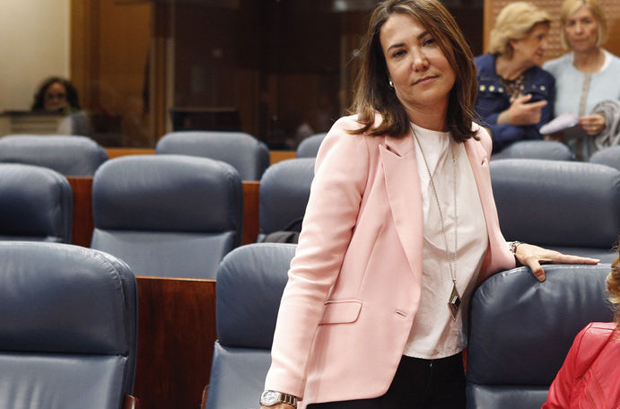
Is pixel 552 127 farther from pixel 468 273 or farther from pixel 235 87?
pixel 235 87

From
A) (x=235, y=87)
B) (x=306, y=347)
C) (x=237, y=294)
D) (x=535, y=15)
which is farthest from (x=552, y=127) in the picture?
(x=235, y=87)

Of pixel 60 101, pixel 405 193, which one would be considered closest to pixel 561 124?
pixel 405 193

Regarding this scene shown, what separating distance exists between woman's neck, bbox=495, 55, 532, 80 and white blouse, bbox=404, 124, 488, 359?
193 cm

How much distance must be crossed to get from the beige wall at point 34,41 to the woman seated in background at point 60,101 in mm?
613

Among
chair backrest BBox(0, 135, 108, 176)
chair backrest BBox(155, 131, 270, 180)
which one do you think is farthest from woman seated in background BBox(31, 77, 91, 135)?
chair backrest BBox(155, 131, 270, 180)

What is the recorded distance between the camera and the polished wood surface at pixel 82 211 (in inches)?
114

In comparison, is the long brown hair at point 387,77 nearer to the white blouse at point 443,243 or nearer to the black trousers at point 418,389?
the white blouse at point 443,243

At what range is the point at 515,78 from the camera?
9.93ft

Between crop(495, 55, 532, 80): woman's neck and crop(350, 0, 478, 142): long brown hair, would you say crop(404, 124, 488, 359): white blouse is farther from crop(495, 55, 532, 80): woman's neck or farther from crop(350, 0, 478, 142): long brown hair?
crop(495, 55, 532, 80): woman's neck

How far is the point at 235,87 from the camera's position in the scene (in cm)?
587

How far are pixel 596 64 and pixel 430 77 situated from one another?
88.7 inches

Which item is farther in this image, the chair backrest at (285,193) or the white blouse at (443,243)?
the chair backrest at (285,193)

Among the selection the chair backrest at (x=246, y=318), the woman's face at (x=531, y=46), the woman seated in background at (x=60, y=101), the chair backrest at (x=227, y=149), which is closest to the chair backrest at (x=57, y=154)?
the chair backrest at (x=227, y=149)

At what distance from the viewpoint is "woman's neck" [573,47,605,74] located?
3.13 metres
